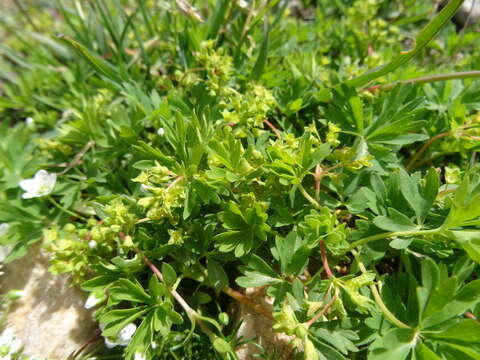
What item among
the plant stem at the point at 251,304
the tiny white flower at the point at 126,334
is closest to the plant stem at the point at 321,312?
the plant stem at the point at 251,304

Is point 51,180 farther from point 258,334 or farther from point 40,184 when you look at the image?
point 258,334

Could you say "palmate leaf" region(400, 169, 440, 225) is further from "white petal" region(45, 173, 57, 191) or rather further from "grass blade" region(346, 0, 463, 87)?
"white petal" region(45, 173, 57, 191)

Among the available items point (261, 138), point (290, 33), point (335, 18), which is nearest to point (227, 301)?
point (261, 138)

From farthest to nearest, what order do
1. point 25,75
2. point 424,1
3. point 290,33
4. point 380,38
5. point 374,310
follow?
point 424,1 → point 25,75 → point 290,33 → point 380,38 → point 374,310

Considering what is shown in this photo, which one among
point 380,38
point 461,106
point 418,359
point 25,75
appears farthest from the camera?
point 25,75

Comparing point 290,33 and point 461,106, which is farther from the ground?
point 290,33

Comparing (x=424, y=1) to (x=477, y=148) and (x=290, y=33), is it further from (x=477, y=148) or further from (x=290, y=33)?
(x=477, y=148)

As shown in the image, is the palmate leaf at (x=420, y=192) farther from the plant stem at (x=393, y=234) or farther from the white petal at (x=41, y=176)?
the white petal at (x=41, y=176)
